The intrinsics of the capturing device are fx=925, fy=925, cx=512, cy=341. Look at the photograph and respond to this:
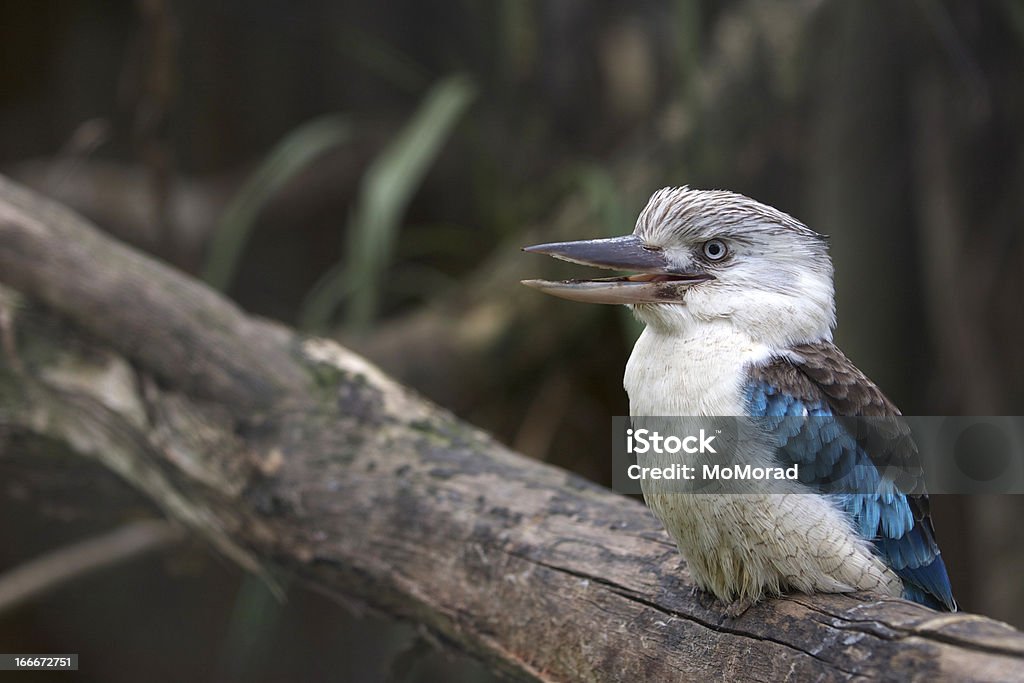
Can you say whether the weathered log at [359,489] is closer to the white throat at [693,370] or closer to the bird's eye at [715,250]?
the white throat at [693,370]

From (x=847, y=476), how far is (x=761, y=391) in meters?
0.18

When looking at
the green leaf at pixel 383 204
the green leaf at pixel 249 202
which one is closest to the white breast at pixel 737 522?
the green leaf at pixel 383 204

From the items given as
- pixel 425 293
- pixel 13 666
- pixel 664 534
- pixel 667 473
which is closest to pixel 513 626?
pixel 664 534

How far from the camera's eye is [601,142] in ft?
12.7

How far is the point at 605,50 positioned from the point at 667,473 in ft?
9.69

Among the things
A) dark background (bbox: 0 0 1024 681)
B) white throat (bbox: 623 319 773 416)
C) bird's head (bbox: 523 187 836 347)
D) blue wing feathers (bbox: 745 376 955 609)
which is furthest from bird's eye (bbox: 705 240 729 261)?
dark background (bbox: 0 0 1024 681)

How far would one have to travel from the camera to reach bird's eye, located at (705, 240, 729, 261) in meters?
1.45

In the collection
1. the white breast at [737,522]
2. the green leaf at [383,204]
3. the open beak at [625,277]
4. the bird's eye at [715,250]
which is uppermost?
the green leaf at [383,204]

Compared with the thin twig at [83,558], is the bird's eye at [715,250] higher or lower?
higher

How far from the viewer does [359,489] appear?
5.97ft

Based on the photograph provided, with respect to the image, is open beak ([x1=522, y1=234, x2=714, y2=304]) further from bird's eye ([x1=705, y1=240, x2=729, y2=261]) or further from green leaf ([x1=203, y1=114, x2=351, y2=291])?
green leaf ([x1=203, y1=114, x2=351, y2=291])

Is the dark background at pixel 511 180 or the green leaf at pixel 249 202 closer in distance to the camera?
the green leaf at pixel 249 202

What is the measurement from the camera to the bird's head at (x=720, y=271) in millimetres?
1394

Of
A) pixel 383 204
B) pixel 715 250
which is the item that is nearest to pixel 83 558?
pixel 383 204
